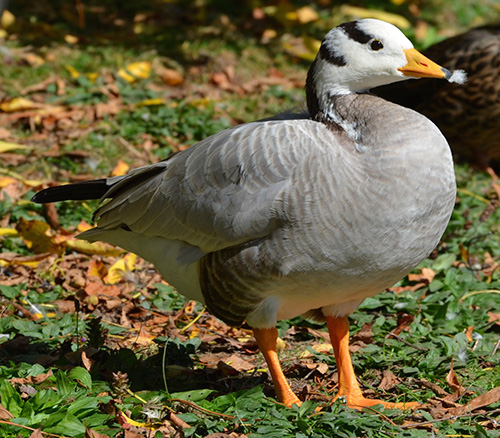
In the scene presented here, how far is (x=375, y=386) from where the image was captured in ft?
13.8

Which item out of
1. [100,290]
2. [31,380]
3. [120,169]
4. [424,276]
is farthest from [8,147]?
[424,276]

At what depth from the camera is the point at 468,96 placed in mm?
6781

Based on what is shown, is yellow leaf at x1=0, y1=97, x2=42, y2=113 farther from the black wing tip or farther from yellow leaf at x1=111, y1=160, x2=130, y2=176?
the black wing tip

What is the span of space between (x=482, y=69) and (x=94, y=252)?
12.4ft

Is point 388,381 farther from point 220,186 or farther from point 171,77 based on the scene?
point 171,77

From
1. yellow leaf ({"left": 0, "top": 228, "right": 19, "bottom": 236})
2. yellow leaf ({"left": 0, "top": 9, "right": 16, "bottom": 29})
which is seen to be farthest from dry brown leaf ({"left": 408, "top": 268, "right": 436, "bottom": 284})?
yellow leaf ({"left": 0, "top": 9, "right": 16, "bottom": 29})

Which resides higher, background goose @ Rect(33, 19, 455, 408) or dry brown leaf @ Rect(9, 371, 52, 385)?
background goose @ Rect(33, 19, 455, 408)

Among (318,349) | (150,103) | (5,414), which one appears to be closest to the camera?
(5,414)

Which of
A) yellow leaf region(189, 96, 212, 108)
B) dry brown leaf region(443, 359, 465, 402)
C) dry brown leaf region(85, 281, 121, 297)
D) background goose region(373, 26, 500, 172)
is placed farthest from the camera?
yellow leaf region(189, 96, 212, 108)

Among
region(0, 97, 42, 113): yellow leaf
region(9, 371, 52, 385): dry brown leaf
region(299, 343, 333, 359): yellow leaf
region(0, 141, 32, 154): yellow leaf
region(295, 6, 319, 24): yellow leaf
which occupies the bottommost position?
region(299, 343, 333, 359): yellow leaf

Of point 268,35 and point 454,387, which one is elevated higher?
point 268,35

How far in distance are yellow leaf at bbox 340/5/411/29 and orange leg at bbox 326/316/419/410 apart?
5804 millimetres

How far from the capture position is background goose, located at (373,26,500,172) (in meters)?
6.76

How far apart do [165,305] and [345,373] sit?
4.74ft
